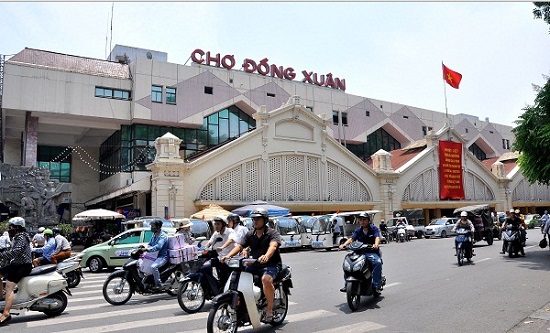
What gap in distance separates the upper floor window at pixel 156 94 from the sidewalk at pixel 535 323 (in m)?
28.2

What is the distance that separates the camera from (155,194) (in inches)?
1021

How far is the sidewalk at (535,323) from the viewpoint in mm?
6277

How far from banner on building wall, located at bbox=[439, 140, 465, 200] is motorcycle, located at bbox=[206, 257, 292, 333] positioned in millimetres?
36875

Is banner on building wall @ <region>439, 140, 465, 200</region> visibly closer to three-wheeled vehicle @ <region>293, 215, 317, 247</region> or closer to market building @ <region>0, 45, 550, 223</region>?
market building @ <region>0, 45, 550, 223</region>

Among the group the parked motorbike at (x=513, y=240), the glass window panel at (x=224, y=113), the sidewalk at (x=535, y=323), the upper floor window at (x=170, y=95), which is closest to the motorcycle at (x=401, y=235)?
the parked motorbike at (x=513, y=240)

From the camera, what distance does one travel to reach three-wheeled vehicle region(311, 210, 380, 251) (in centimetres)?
2269

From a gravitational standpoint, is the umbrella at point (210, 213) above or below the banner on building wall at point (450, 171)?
below

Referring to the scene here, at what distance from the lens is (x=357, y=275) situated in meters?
7.86

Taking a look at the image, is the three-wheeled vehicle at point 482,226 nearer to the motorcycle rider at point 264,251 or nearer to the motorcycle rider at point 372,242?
the motorcycle rider at point 372,242

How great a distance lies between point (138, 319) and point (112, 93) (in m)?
25.7

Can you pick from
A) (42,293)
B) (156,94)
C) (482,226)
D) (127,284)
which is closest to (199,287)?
(127,284)

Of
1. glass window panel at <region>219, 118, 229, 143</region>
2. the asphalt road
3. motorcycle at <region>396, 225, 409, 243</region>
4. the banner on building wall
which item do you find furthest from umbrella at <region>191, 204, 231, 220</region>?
the banner on building wall

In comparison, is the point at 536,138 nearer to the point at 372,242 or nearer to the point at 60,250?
the point at 372,242

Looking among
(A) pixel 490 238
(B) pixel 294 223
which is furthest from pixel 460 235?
(B) pixel 294 223
